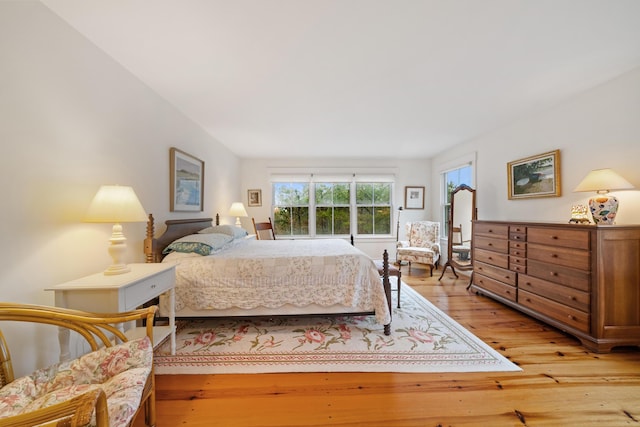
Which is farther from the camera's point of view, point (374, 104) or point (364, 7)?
point (374, 104)

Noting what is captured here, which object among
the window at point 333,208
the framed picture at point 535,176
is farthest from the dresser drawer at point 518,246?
the window at point 333,208

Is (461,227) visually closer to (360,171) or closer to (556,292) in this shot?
(556,292)

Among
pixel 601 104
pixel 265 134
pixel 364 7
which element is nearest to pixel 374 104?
pixel 364 7

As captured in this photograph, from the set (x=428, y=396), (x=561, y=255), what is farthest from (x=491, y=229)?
(x=428, y=396)

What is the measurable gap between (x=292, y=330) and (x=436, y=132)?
11.4 ft

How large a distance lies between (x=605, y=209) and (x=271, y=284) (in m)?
3.06

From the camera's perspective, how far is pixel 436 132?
388 centimetres

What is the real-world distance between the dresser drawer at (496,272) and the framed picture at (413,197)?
7.49 ft

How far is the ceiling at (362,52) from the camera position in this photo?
5.06ft

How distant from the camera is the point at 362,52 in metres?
1.93

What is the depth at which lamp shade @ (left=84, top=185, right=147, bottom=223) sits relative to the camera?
157 cm

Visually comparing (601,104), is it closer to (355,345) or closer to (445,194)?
(445,194)

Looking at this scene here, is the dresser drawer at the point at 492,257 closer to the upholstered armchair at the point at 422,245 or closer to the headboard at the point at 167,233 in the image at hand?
the upholstered armchair at the point at 422,245

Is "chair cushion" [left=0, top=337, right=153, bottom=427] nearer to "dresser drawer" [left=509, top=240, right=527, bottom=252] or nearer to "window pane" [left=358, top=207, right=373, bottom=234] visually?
"dresser drawer" [left=509, top=240, right=527, bottom=252]
